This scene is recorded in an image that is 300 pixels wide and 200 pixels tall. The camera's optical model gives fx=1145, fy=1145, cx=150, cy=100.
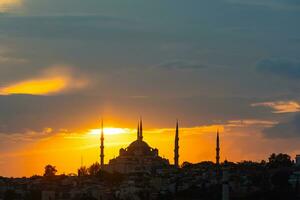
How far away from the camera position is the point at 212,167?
139m

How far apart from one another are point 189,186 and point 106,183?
1146cm

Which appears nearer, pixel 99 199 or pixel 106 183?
pixel 99 199

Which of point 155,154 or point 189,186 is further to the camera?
point 155,154

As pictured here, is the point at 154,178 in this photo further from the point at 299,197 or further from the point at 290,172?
the point at 299,197

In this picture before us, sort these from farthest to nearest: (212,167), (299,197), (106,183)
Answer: (212,167) → (106,183) → (299,197)

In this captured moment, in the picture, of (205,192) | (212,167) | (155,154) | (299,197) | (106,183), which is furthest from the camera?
(155,154)

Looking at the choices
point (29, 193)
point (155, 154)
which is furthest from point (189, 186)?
point (155, 154)

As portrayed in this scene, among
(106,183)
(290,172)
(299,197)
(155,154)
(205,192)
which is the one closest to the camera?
(299,197)

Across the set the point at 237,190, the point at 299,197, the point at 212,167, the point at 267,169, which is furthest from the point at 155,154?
the point at 299,197

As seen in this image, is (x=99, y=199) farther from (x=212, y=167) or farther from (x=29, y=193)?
(x=212, y=167)

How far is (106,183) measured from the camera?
12975cm

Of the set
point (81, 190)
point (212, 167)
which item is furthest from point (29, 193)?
point (212, 167)

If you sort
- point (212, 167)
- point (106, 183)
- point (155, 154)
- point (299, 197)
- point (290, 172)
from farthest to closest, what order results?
point (155, 154)
point (212, 167)
point (106, 183)
point (290, 172)
point (299, 197)

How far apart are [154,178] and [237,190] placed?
19.1 metres
